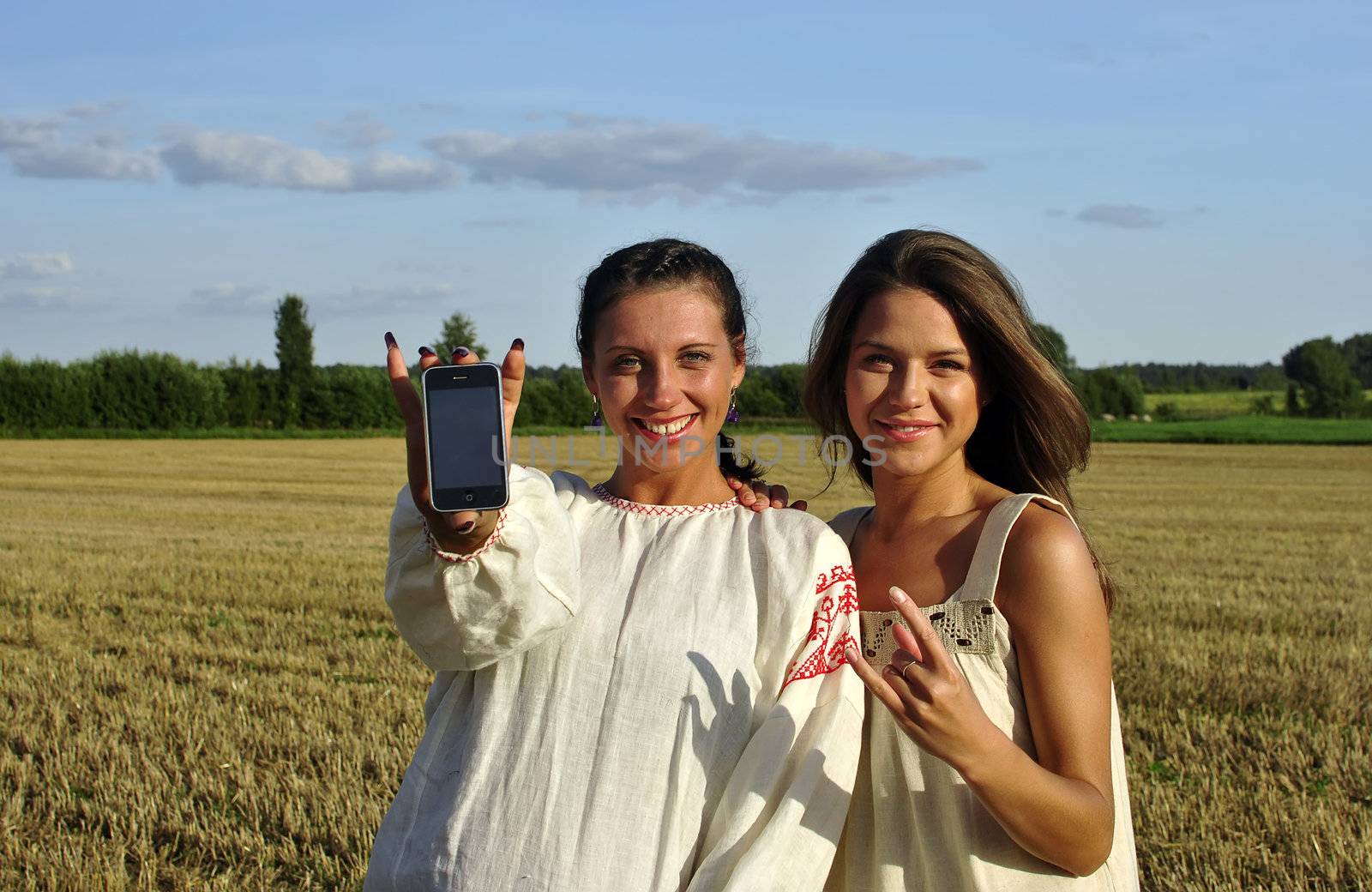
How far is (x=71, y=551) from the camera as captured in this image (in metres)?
12.8

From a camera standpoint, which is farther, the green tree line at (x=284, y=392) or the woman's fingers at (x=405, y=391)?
the green tree line at (x=284, y=392)

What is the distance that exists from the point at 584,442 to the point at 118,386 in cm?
2489

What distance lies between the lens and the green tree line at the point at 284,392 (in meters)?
47.5

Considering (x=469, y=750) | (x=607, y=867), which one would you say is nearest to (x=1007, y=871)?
(x=607, y=867)

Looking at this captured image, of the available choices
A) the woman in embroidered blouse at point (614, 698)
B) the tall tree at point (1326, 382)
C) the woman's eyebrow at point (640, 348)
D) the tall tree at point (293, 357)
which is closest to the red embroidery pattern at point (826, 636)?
the woman in embroidered blouse at point (614, 698)

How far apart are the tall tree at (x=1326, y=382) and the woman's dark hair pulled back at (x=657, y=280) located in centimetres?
6579

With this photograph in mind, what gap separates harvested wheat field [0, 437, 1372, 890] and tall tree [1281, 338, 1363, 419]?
52.3m

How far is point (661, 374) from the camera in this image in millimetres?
2486

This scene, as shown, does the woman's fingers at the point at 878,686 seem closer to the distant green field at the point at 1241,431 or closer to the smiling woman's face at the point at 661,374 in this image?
the smiling woman's face at the point at 661,374

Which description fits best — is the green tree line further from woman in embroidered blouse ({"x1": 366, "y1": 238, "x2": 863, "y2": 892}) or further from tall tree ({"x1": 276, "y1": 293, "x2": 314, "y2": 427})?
woman in embroidered blouse ({"x1": 366, "y1": 238, "x2": 863, "y2": 892})

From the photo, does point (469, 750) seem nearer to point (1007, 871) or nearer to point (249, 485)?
point (1007, 871)

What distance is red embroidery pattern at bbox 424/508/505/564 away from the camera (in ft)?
6.81

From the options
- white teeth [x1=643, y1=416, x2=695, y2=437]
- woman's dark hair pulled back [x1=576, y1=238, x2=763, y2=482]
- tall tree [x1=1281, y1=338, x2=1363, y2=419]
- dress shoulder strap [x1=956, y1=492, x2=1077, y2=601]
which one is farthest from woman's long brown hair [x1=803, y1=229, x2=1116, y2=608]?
tall tree [x1=1281, y1=338, x2=1363, y2=419]

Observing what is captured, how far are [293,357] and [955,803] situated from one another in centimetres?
6182
